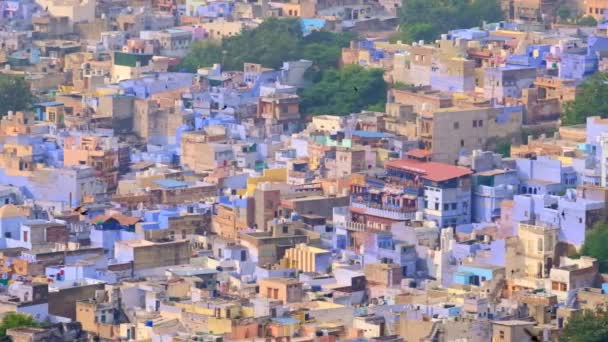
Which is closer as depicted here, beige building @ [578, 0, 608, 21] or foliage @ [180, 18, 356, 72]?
foliage @ [180, 18, 356, 72]

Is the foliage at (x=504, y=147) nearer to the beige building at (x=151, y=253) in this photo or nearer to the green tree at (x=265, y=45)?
the beige building at (x=151, y=253)

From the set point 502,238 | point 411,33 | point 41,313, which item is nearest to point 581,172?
point 502,238

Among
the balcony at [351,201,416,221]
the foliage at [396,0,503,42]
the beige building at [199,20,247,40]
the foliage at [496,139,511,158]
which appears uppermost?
the foliage at [396,0,503,42]

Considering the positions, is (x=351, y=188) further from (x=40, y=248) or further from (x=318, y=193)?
(x=40, y=248)

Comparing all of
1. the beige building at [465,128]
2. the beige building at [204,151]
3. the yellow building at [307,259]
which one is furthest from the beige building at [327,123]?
the yellow building at [307,259]

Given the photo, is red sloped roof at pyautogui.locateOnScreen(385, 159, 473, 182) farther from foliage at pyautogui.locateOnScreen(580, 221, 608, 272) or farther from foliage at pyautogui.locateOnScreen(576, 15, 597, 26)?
foliage at pyautogui.locateOnScreen(576, 15, 597, 26)

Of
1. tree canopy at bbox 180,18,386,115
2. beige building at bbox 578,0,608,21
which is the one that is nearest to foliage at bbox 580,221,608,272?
tree canopy at bbox 180,18,386,115
